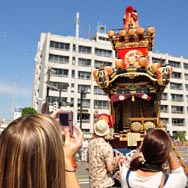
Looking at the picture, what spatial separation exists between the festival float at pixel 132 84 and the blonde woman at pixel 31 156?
7654 mm

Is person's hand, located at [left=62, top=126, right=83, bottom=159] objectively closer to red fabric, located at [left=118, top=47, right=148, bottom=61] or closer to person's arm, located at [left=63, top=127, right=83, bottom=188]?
person's arm, located at [left=63, top=127, right=83, bottom=188]

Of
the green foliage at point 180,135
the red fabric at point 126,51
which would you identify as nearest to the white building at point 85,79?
the green foliage at point 180,135

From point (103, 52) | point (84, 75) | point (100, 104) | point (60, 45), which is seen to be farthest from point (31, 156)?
point (103, 52)

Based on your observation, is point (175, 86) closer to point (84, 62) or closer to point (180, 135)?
point (180, 135)

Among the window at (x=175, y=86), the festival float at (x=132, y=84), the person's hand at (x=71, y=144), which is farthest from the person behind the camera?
the window at (x=175, y=86)

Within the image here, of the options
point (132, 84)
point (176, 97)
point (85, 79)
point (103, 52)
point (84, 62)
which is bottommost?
point (132, 84)

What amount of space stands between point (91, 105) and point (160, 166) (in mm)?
42658

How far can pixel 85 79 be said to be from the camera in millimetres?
46062

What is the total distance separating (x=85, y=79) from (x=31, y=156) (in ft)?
148

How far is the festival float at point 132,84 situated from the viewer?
9.30 m

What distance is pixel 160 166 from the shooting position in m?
2.16

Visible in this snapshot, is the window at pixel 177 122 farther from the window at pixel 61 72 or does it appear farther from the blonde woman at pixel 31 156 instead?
the blonde woman at pixel 31 156

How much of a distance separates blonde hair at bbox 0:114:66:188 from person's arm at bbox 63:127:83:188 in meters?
0.25

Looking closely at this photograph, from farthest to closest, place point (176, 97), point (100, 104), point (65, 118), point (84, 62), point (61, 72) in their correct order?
point (176, 97), point (84, 62), point (100, 104), point (61, 72), point (65, 118)
